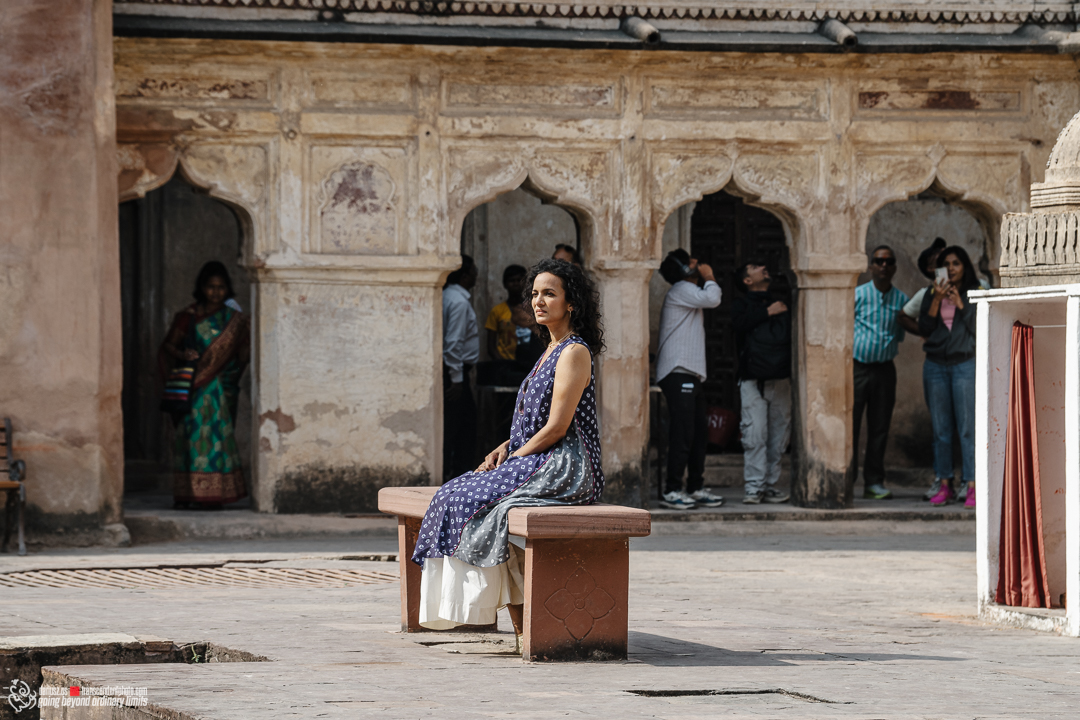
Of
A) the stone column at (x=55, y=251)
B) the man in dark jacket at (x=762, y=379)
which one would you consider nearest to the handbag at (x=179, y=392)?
the stone column at (x=55, y=251)

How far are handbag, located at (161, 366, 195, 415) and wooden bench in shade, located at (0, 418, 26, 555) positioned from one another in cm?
186

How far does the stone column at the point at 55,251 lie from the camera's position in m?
10.1

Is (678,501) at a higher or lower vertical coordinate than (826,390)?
lower

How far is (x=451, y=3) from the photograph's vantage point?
11.6 m

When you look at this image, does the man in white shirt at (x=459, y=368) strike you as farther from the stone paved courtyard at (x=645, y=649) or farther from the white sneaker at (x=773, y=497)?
the stone paved courtyard at (x=645, y=649)

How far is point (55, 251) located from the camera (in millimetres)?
10148

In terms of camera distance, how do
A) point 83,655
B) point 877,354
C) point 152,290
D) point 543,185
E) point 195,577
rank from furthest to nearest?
point 152,290
point 877,354
point 543,185
point 195,577
point 83,655

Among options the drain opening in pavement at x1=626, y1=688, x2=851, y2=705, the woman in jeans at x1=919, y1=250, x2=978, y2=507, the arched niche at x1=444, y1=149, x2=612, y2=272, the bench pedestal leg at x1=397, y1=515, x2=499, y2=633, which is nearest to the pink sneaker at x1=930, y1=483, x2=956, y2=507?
the woman in jeans at x1=919, y1=250, x2=978, y2=507

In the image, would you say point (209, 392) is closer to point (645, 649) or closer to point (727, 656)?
point (645, 649)

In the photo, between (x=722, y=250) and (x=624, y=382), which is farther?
(x=722, y=250)

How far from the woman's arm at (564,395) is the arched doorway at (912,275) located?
9281mm

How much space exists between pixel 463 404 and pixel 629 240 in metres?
1.97

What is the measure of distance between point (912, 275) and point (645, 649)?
31.6 feet

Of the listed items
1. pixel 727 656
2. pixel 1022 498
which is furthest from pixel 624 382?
pixel 727 656
